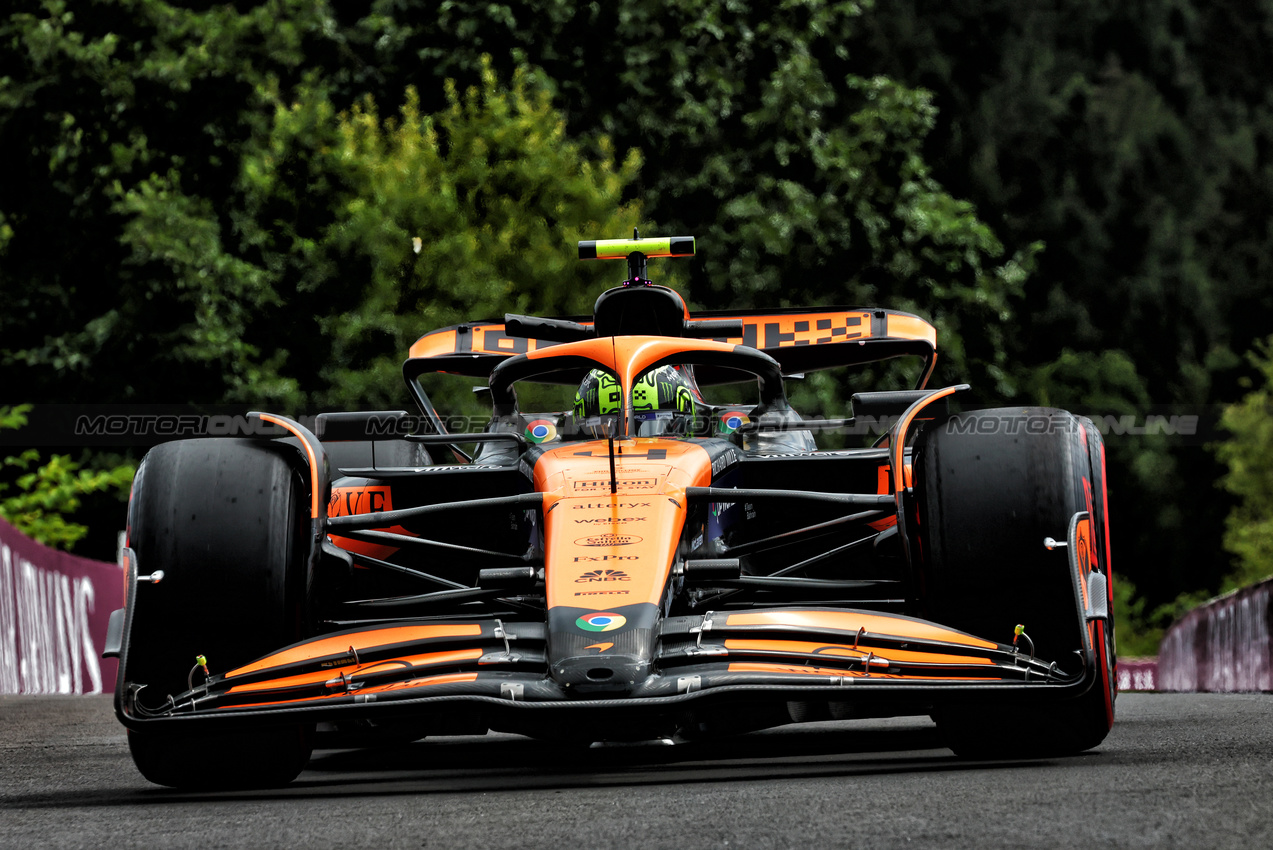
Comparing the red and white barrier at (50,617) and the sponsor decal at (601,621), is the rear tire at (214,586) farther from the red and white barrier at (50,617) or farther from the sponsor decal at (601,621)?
the red and white barrier at (50,617)

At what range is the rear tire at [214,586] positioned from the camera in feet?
18.9

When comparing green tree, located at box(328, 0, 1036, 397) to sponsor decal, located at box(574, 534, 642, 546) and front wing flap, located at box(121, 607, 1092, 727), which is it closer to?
sponsor decal, located at box(574, 534, 642, 546)

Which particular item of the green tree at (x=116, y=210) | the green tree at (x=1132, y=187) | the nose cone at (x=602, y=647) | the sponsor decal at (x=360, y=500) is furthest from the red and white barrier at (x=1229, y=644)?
the green tree at (x=1132, y=187)

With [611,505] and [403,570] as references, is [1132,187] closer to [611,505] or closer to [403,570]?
[403,570]

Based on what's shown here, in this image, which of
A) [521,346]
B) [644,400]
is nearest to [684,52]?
[521,346]

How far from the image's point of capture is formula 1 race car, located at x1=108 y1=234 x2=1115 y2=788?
534 cm

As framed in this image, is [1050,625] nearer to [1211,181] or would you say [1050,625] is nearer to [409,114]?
[409,114]

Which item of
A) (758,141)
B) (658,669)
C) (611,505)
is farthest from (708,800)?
(758,141)

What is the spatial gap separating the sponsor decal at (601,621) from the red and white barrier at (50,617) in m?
8.96

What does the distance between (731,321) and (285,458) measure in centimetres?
361

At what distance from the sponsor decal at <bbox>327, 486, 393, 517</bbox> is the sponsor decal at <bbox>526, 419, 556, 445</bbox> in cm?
102

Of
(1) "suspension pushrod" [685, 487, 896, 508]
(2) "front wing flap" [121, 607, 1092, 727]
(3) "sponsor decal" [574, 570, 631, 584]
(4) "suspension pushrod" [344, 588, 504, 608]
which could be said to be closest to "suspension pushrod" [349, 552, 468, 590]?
(4) "suspension pushrod" [344, 588, 504, 608]

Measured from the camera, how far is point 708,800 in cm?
468

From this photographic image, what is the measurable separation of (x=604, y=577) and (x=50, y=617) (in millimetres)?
11192
